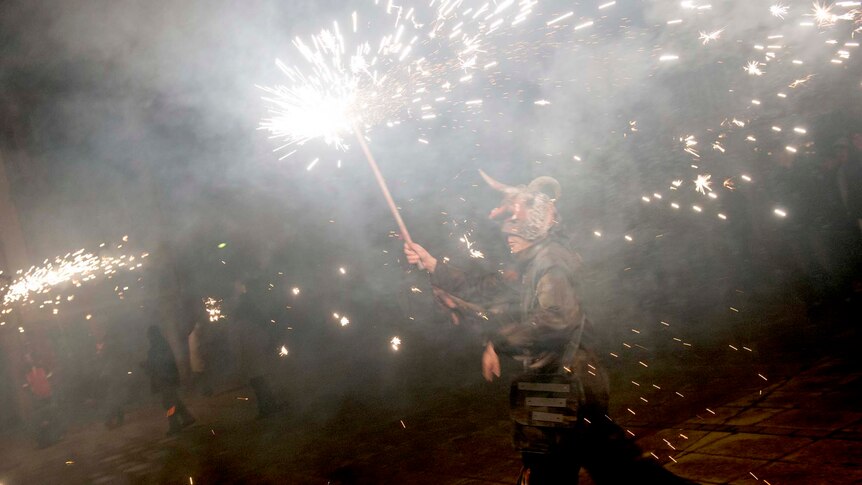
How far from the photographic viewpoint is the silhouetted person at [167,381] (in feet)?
28.3

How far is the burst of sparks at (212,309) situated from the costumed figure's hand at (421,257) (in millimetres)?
11189

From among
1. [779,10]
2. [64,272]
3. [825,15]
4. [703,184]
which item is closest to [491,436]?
[703,184]

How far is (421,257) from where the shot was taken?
362 centimetres

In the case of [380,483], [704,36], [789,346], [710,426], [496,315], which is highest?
[704,36]

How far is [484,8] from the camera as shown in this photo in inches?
222

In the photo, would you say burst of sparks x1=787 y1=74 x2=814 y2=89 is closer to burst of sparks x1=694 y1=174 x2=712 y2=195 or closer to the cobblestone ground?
burst of sparks x1=694 y1=174 x2=712 y2=195

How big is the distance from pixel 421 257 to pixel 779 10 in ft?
19.9

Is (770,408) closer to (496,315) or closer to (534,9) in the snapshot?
(496,315)

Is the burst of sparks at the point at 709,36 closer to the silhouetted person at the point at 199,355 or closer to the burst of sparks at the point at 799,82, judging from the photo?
the burst of sparks at the point at 799,82

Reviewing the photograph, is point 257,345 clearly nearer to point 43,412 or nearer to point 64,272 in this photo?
point 43,412

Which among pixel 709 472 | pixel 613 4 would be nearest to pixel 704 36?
pixel 613 4

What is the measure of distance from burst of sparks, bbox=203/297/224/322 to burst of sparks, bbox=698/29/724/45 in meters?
11.1

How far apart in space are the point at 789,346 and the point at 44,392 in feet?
37.5

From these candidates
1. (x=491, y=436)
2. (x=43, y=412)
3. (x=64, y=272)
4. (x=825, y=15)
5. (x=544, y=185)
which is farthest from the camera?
(x=64, y=272)
